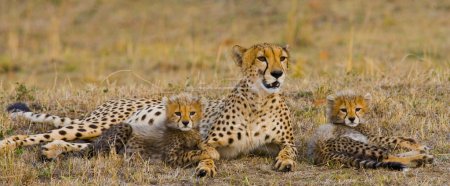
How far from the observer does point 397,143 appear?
5492 millimetres

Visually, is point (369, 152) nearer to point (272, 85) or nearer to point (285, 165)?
point (285, 165)

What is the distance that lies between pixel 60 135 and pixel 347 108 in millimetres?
1898

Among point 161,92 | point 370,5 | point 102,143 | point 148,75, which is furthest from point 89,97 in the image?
point 370,5

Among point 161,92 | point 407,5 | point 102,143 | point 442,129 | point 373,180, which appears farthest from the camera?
point 407,5

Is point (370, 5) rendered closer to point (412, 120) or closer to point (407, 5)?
point (407, 5)

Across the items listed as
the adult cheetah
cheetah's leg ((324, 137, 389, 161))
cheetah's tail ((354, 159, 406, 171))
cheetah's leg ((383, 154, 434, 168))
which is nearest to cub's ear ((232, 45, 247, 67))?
the adult cheetah

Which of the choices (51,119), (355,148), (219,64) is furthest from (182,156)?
(219,64)

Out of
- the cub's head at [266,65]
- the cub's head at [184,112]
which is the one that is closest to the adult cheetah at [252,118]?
the cub's head at [266,65]

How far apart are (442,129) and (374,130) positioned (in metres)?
0.44

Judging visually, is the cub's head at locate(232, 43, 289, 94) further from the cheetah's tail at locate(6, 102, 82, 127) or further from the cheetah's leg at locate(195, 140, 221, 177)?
the cheetah's tail at locate(6, 102, 82, 127)

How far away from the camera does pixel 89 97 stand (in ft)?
23.6

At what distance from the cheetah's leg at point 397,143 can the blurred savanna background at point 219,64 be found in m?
0.14

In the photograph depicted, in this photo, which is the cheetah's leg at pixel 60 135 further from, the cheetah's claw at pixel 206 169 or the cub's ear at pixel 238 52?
the cheetah's claw at pixel 206 169

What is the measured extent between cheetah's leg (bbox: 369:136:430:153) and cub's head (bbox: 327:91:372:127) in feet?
0.51
